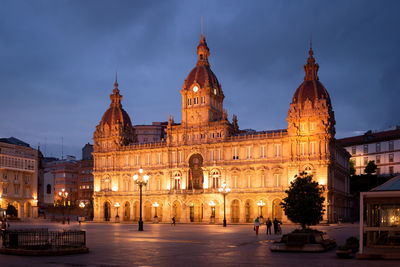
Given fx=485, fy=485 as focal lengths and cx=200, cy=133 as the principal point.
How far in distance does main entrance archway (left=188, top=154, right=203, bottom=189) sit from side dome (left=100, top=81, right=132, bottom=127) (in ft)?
67.3

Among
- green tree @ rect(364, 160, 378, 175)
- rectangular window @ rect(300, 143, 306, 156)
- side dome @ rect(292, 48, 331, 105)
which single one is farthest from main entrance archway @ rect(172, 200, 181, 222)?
green tree @ rect(364, 160, 378, 175)

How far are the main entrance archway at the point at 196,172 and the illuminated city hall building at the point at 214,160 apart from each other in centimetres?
19

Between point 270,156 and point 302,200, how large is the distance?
50.8 meters

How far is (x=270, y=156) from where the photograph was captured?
82438mm

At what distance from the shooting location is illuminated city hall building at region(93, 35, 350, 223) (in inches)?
3127

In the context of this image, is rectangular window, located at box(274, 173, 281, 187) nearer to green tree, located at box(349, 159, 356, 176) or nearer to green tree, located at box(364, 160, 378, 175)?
green tree, located at box(364, 160, 378, 175)

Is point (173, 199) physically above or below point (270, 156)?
below

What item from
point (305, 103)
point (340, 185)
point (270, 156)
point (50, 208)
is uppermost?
point (305, 103)

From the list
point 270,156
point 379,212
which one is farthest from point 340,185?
point 379,212

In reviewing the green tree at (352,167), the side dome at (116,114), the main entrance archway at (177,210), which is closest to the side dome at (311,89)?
the main entrance archway at (177,210)

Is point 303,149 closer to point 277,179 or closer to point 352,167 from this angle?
point 277,179

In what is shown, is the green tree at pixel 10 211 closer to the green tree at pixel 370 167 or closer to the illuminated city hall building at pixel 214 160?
the illuminated city hall building at pixel 214 160

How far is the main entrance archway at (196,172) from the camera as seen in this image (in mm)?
89625

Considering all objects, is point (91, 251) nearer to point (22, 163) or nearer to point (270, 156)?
point (270, 156)
